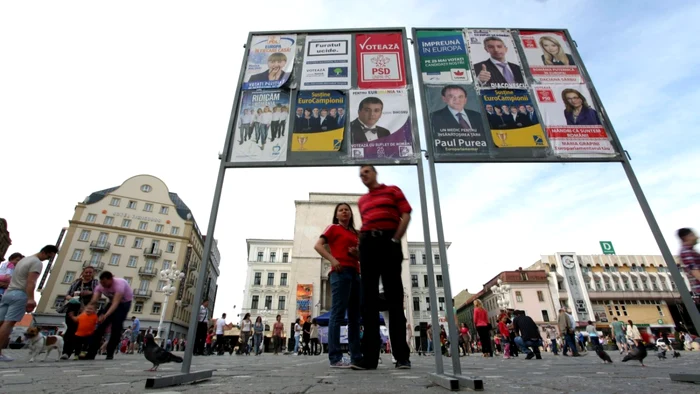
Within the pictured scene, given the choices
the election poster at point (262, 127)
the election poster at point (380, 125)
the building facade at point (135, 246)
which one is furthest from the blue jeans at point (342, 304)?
the building facade at point (135, 246)

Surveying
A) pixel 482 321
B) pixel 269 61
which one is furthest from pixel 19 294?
pixel 482 321

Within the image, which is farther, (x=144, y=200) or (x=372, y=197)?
(x=144, y=200)

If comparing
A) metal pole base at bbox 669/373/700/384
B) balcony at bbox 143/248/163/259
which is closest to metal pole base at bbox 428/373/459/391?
metal pole base at bbox 669/373/700/384

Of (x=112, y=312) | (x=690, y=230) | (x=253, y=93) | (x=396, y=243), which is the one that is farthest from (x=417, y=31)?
(x=112, y=312)

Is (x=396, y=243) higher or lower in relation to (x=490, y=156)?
lower

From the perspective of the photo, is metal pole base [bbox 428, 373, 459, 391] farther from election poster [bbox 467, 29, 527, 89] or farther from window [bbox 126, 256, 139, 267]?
window [bbox 126, 256, 139, 267]

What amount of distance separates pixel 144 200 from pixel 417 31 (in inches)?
1990

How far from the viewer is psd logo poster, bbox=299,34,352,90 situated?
3.84 meters

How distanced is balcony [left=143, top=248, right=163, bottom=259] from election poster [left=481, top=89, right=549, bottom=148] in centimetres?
4712

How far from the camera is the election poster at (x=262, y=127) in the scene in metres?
3.39

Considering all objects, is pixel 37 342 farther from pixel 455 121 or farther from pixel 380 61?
pixel 455 121

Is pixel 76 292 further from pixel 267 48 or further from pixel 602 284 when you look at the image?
pixel 602 284

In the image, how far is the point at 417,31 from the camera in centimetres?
406

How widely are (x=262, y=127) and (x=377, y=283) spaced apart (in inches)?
79.0
